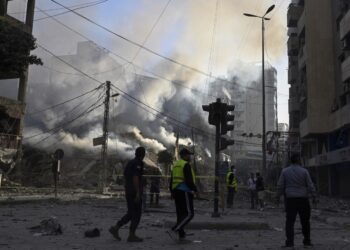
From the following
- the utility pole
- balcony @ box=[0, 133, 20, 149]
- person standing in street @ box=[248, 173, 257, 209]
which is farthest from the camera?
balcony @ box=[0, 133, 20, 149]

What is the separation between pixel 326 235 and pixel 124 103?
162ft

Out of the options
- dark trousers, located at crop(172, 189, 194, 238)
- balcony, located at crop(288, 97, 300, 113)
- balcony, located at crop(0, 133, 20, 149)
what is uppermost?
balcony, located at crop(288, 97, 300, 113)

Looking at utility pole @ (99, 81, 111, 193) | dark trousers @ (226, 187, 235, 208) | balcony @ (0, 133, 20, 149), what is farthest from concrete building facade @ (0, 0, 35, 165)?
dark trousers @ (226, 187, 235, 208)

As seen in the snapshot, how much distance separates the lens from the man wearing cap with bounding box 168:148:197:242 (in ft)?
24.5

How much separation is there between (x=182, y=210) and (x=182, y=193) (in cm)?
27

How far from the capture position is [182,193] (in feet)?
25.0

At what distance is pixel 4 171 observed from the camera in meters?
33.3

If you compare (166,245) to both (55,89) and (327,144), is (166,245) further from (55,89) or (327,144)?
(55,89)

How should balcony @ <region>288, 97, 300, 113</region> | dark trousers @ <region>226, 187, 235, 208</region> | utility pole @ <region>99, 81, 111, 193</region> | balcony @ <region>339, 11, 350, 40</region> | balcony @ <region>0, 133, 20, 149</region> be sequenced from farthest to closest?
balcony @ <region>288, 97, 300, 113</region>
balcony @ <region>0, 133, 20, 149</region>
utility pole @ <region>99, 81, 111, 193</region>
balcony @ <region>339, 11, 350, 40</region>
dark trousers @ <region>226, 187, 235, 208</region>

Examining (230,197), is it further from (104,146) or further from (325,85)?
(325,85)

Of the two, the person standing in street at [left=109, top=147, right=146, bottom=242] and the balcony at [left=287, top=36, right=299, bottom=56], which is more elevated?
the balcony at [left=287, top=36, right=299, bottom=56]

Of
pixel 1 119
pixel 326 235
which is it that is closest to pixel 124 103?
pixel 1 119

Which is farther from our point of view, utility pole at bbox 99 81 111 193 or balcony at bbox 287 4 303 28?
balcony at bbox 287 4 303 28

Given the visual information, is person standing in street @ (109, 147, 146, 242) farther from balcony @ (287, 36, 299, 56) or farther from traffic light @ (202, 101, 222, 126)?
balcony @ (287, 36, 299, 56)
